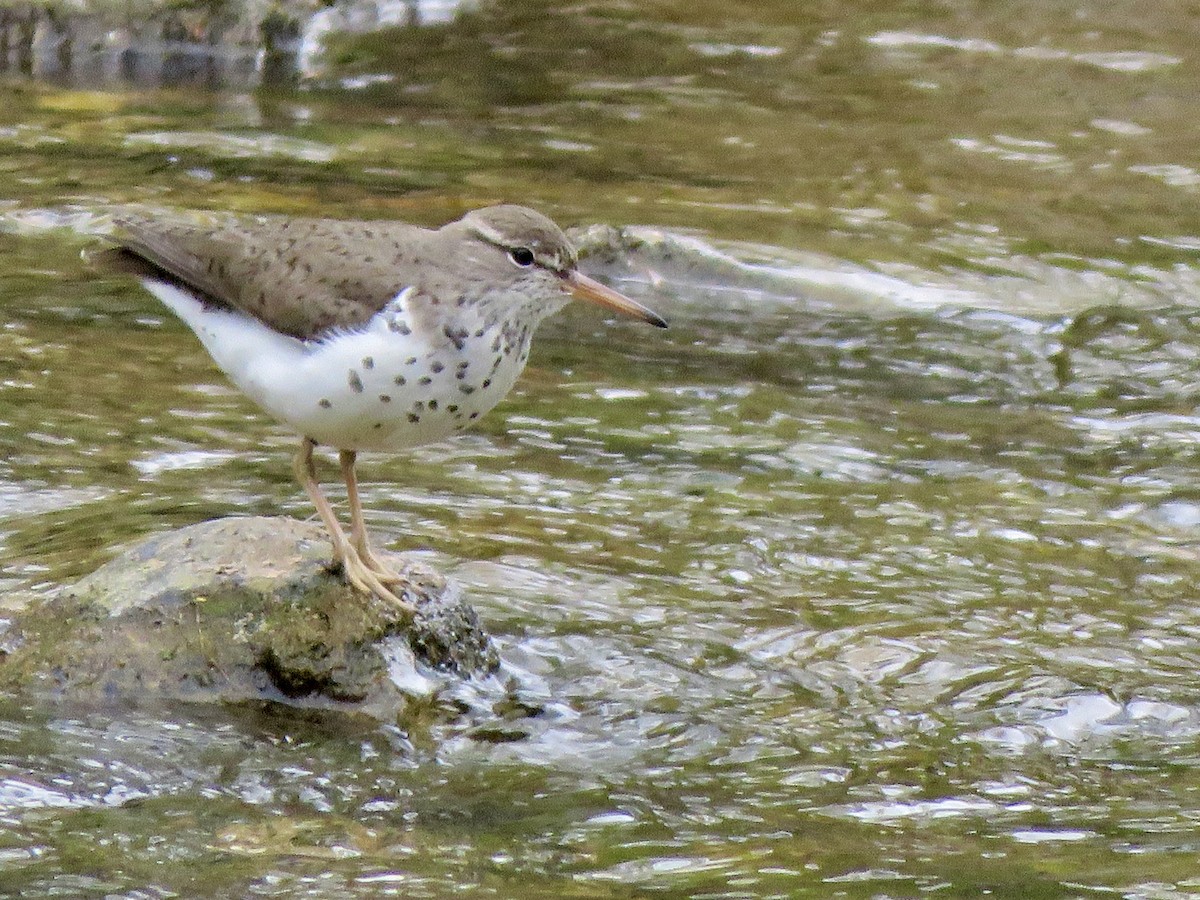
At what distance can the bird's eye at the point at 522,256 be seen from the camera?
5867mm

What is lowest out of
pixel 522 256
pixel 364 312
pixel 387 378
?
pixel 387 378

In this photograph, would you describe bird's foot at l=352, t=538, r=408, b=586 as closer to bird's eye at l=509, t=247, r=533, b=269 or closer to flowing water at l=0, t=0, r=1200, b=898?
flowing water at l=0, t=0, r=1200, b=898

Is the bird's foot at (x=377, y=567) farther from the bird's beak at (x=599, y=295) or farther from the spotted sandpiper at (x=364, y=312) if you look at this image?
the bird's beak at (x=599, y=295)

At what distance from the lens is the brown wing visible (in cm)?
568

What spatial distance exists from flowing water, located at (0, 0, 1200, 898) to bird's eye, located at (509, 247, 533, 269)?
1249mm

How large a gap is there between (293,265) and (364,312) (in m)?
0.49

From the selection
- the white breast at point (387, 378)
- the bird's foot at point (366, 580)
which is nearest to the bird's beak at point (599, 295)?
the white breast at point (387, 378)

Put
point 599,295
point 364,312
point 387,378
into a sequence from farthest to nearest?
point 599,295, point 364,312, point 387,378

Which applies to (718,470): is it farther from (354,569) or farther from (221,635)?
(221,635)

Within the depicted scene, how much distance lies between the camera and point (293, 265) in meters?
5.98

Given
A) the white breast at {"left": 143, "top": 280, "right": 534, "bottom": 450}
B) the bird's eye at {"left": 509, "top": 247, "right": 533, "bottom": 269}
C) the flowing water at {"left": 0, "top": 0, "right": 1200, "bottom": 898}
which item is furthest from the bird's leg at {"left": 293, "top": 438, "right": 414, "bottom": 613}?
the bird's eye at {"left": 509, "top": 247, "right": 533, "bottom": 269}

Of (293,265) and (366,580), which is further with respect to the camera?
(293,265)

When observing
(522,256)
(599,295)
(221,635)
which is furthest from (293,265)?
(221,635)

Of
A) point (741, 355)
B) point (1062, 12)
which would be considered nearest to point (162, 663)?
point (741, 355)
